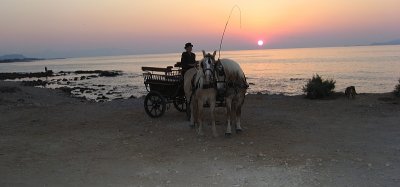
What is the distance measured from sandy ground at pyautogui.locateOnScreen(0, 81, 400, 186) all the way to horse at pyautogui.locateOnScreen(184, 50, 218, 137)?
58cm

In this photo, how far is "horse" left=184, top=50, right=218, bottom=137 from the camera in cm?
909

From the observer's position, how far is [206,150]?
8766 millimetres

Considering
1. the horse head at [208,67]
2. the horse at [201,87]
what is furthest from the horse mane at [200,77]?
the horse head at [208,67]

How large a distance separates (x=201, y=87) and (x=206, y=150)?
1573 millimetres

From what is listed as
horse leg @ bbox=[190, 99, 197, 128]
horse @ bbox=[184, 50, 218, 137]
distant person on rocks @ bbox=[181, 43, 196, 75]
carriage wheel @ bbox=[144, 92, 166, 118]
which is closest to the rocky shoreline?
carriage wheel @ bbox=[144, 92, 166, 118]

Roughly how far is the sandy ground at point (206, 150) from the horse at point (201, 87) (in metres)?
0.58

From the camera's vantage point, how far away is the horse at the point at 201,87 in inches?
358

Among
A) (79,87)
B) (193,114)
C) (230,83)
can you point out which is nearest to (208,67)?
(230,83)

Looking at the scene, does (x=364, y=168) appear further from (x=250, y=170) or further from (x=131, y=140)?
(x=131, y=140)

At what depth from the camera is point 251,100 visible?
1761 cm

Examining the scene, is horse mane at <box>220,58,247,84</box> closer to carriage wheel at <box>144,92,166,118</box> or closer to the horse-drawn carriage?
the horse-drawn carriage

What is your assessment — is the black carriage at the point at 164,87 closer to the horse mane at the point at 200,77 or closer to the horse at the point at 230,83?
the horse mane at the point at 200,77

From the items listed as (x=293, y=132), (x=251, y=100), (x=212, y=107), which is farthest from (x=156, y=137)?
(x=251, y=100)

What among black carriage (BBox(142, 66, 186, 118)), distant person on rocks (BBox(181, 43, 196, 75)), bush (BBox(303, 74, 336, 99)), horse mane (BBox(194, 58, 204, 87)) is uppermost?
distant person on rocks (BBox(181, 43, 196, 75))
